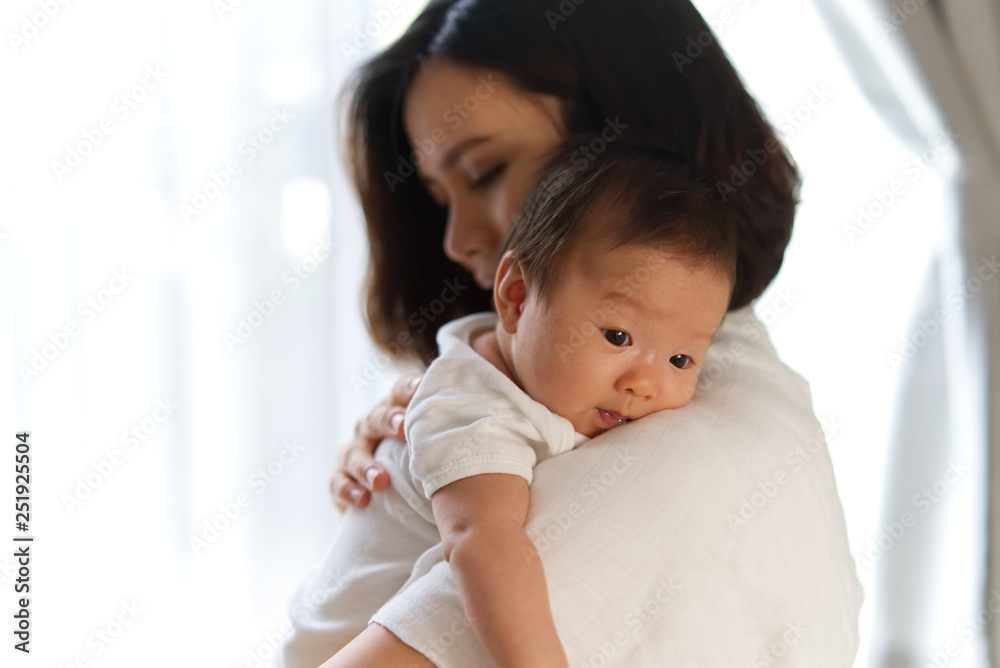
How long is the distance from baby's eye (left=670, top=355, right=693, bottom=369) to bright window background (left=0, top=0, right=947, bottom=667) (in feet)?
4.10

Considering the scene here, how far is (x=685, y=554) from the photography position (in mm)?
751

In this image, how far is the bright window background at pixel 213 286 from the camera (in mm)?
1860

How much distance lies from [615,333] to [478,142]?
51 centimetres

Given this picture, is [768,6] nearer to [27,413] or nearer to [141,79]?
[141,79]

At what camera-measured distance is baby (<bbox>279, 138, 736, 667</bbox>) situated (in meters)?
0.77

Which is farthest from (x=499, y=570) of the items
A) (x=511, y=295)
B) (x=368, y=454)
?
(x=368, y=454)

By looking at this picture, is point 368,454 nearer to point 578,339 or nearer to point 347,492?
point 347,492

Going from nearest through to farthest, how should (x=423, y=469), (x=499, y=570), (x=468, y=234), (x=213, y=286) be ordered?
(x=499, y=570), (x=423, y=469), (x=468, y=234), (x=213, y=286)

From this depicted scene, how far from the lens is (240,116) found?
2.05 m

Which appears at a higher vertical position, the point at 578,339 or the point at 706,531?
the point at 578,339

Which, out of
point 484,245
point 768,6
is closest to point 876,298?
point 768,6

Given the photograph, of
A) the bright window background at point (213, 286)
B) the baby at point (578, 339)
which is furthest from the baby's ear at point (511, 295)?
the bright window background at point (213, 286)

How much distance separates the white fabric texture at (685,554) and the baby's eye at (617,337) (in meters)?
0.09

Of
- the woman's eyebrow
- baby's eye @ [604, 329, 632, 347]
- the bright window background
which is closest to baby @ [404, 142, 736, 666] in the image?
baby's eye @ [604, 329, 632, 347]
